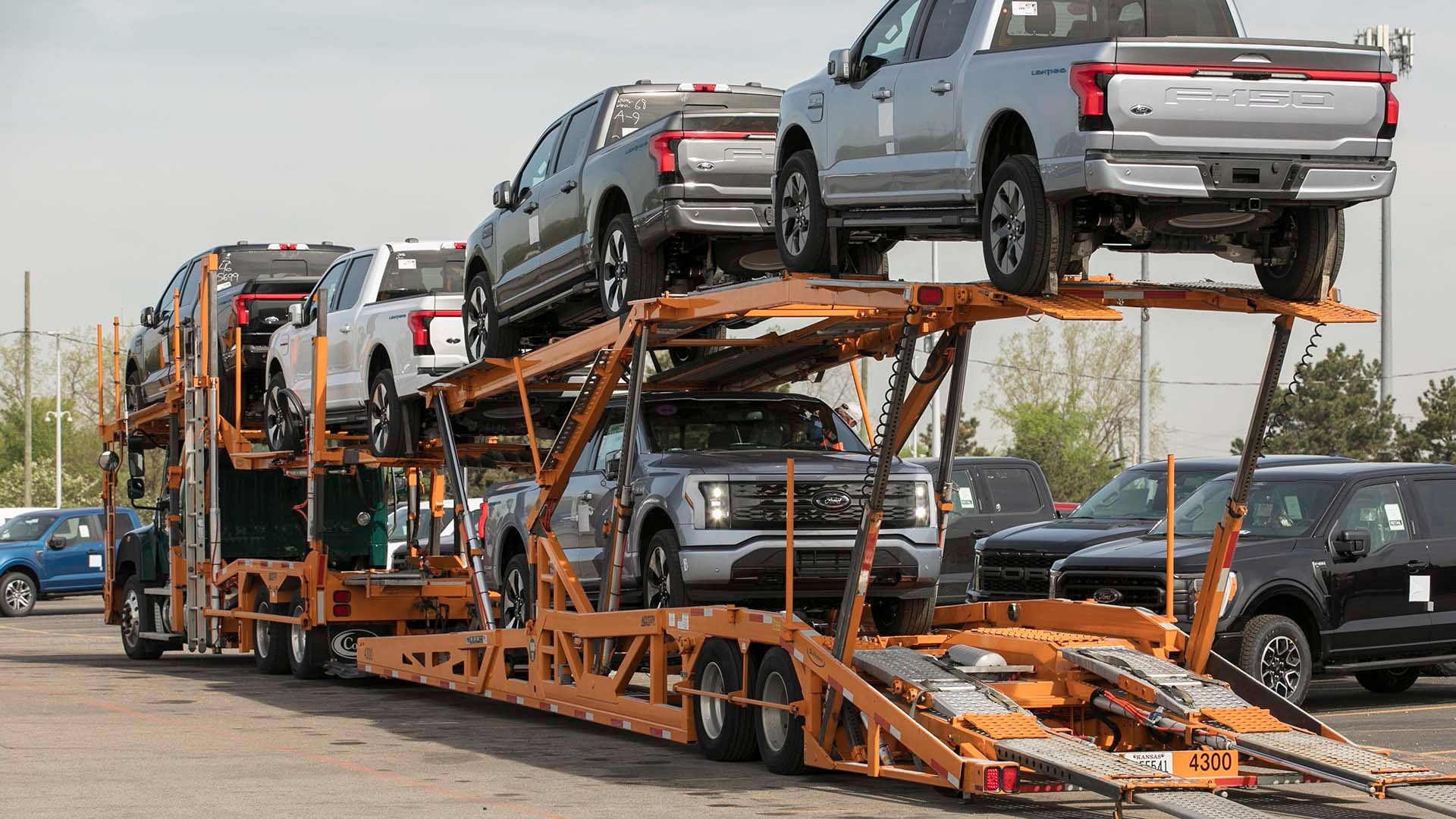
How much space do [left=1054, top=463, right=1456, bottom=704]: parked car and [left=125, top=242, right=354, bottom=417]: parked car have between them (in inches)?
352

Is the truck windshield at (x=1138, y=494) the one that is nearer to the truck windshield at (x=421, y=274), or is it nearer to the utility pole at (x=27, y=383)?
the truck windshield at (x=421, y=274)

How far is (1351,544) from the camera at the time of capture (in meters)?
13.5

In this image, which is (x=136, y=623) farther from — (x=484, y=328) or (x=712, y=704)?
(x=712, y=704)

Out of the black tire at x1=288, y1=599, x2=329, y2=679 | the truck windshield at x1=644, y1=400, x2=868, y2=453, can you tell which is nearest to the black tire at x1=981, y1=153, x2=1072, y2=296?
the truck windshield at x1=644, y1=400, x2=868, y2=453

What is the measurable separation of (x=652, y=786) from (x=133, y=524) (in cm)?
2133

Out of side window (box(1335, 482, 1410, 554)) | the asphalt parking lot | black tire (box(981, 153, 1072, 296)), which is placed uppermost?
black tire (box(981, 153, 1072, 296))

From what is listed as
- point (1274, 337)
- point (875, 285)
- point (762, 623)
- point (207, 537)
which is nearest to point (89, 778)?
point (762, 623)

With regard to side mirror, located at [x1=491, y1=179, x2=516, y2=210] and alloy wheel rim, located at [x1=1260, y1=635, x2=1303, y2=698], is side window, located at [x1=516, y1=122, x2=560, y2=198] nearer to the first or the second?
side mirror, located at [x1=491, y1=179, x2=516, y2=210]

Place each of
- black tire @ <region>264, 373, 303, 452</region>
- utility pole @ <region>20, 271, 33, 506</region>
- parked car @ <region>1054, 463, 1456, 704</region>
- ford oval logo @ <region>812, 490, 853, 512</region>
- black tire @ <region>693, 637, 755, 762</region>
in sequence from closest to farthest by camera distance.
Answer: black tire @ <region>693, 637, 755, 762</region>, ford oval logo @ <region>812, 490, 853, 512</region>, parked car @ <region>1054, 463, 1456, 704</region>, black tire @ <region>264, 373, 303, 452</region>, utility pole @ <region>20, 271, 33, 506</region>

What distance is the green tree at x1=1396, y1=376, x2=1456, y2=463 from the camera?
43906 millimetres

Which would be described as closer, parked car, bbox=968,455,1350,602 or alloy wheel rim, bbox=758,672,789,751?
alloy wheel rim, bbox=758,672,789,751

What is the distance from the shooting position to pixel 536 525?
12.4 metres

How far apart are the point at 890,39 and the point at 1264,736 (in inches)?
161

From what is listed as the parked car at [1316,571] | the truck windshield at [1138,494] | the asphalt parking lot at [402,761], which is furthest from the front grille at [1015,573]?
the asphalt parking lot at [402,761]
